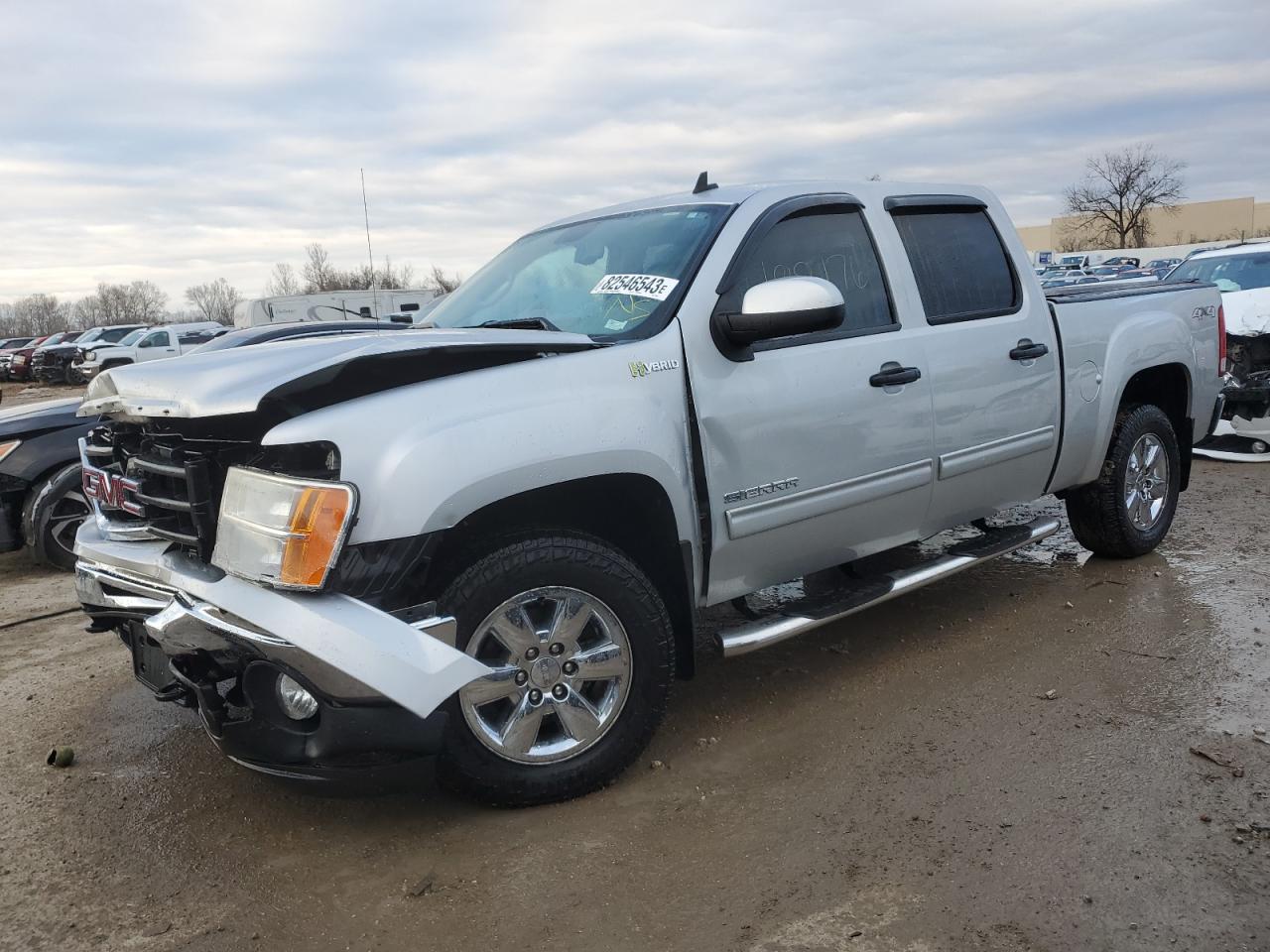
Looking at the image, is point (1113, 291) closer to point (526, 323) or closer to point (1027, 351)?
point (1027, 351)

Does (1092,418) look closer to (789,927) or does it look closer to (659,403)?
(659,403)

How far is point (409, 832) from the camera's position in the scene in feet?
10.4

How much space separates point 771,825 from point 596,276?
1.97m

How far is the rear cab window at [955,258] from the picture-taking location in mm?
4336

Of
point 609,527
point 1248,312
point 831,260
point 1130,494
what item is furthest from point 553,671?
point 1248,312

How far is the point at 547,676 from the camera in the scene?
10.2ft

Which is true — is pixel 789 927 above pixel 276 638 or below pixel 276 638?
below

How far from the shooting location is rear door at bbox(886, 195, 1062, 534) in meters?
4.27

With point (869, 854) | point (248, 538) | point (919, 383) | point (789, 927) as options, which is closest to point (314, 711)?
point (248, 538)

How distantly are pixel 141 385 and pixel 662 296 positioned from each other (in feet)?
5.30

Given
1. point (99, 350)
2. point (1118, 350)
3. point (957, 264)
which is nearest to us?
point (957, 264)

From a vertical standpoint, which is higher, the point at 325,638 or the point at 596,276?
the point at 596,276

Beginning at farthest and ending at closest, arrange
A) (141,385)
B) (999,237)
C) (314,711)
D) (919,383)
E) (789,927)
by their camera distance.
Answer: (999,237) < (919,383) < (141,385) < (314,711) < (789,927)

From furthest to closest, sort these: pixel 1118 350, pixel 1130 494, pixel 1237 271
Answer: pixel 1237 271, pixel 1130 494, pixel 1118 350
